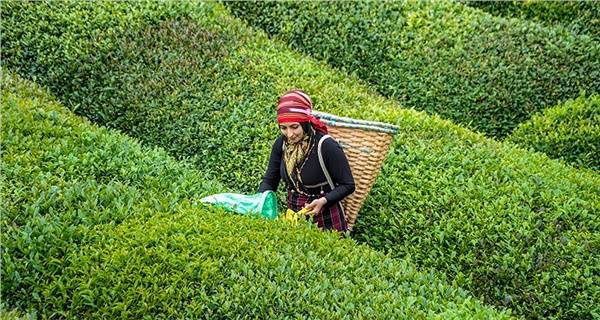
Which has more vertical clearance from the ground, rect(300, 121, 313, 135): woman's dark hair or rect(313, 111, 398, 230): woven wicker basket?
rect(300, 121, 313, 135): woman's dark hair

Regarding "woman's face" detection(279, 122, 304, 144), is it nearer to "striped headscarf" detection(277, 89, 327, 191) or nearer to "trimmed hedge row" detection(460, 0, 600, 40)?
"striped headscarf" detection(277, 89, 327, 191)

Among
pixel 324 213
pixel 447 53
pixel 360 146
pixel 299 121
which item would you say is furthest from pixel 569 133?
pixel 299 121

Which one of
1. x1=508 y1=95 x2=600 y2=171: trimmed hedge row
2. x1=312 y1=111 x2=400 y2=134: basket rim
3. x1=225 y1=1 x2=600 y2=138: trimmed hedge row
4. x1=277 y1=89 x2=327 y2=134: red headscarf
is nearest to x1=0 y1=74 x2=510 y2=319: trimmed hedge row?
x1=277 y1=89 x2=327 y2=134: red headscarf

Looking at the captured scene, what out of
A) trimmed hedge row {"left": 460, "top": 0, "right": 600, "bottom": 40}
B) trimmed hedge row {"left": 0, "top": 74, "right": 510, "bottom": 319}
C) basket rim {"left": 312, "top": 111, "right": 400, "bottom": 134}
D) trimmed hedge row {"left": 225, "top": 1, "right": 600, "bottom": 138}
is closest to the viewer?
trimmed hedge row {"left": 0, "top": 74, "right": 510, "bottom": 319}

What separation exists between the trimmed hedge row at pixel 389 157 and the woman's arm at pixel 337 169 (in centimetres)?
88

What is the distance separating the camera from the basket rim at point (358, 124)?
5.67m

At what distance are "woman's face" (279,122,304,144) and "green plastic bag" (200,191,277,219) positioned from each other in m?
0.41

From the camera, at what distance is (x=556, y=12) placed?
10.1 meters

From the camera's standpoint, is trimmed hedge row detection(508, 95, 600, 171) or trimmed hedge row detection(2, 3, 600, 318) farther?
trimmed hedge row detection(508, 95, 600, 171)

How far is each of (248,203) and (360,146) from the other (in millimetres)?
933

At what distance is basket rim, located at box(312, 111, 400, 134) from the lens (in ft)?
18.6

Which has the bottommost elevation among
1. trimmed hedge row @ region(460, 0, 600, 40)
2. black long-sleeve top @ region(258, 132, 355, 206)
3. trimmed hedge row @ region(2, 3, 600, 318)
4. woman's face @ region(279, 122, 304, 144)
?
trimmed hedge row @ region(2, 3, 600, 318)

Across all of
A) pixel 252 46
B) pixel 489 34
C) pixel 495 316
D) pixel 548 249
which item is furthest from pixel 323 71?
pixel 495 316

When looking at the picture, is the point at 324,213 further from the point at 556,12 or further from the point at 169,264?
the point at 556,12
